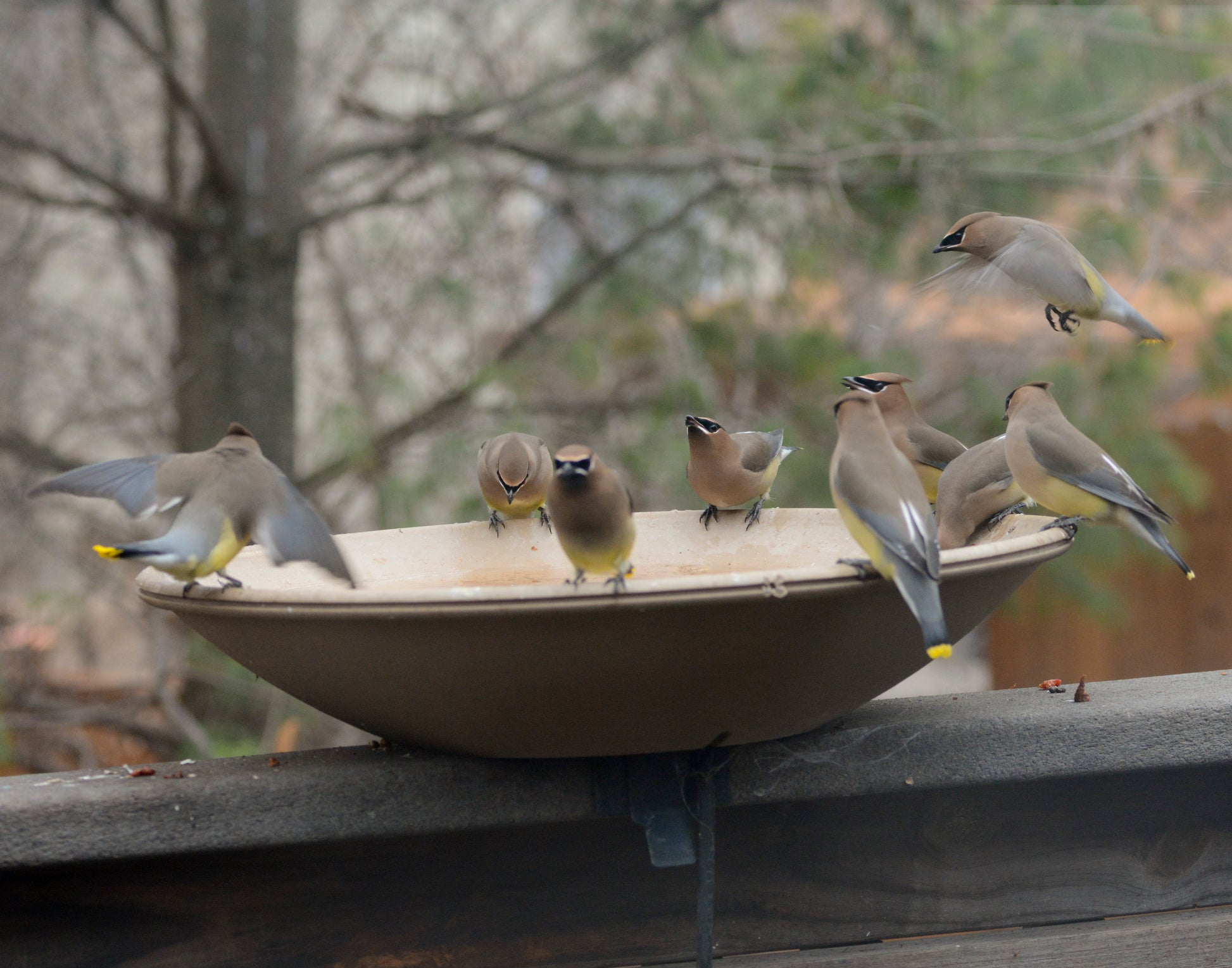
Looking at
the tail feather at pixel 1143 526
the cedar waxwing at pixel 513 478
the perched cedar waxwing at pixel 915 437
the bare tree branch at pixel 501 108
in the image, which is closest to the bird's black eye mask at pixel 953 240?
the perched cedar waxwing at pixel 915 437

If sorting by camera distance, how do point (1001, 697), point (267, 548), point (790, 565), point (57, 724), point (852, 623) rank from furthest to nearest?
point (57, 724) → point (790, 565) → point (1001, 697) → point (267, 548) → point (852, 623)

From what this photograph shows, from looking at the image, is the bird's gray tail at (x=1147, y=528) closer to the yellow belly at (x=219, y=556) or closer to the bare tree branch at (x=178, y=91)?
the yellow belly at (x=219, y=556)

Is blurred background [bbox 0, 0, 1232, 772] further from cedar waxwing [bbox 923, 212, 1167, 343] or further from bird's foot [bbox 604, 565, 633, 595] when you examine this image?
bird's foot [bbox 604, 565, 633, 595]

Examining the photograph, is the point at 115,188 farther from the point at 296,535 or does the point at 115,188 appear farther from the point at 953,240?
the point at 296,535

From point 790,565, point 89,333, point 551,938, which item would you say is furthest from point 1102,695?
point 89,333

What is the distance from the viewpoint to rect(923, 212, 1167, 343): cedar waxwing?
289 centimetres

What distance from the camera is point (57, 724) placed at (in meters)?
6.22

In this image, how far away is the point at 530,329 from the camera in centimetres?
664

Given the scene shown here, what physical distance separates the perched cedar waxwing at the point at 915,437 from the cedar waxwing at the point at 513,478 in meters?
0.78

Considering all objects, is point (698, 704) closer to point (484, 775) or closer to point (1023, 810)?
point (484, 775)

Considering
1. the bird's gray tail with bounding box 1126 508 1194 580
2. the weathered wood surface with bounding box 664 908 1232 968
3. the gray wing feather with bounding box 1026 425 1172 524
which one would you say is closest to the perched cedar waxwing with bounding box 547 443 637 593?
the weathered wood surface with bounding box 664 908 1232 968

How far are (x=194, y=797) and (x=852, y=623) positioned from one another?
965 millimetres

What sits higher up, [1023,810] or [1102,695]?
[1102,695]

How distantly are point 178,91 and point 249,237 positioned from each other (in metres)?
A: 0.75
